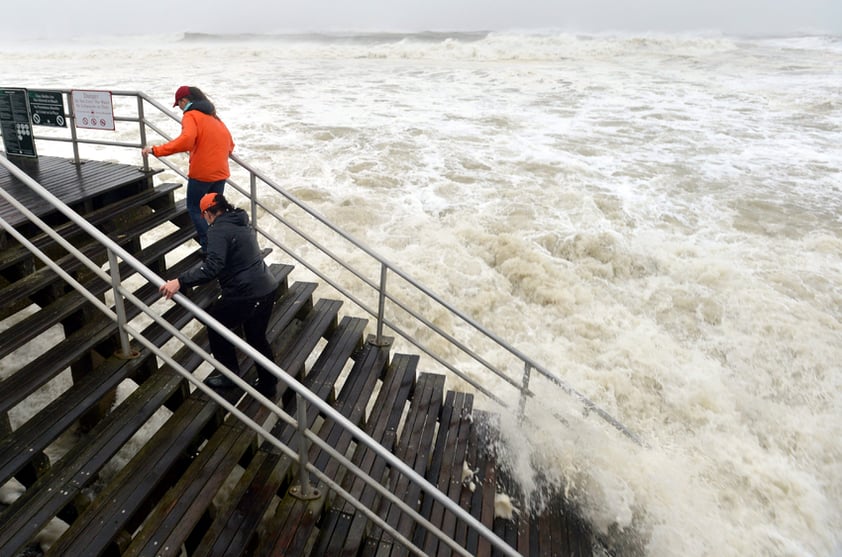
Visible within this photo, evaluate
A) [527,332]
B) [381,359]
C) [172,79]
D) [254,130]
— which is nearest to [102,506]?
[381,359]

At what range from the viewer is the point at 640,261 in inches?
357

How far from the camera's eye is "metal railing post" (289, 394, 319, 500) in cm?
279

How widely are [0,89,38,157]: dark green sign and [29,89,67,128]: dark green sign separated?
8 centimetres

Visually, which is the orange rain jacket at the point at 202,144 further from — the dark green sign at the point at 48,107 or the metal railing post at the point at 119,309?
the dark green sign at the point at 48,107

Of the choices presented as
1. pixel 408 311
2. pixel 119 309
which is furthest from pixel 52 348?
pixel 408 311

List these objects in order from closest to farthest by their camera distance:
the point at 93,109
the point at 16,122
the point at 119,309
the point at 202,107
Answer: the point at 119,309
the point at 202,107
the point at 93,109
the point at 16,122

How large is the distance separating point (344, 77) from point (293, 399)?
27.5m

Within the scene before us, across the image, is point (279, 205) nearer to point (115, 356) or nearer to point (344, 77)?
point (115, 356)

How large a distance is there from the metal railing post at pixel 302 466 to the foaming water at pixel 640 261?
1.93 metres

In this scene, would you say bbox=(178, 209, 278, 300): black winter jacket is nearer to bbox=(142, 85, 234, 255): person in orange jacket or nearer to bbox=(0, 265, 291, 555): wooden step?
bbox=(0, 265, 291, 555): wooden step

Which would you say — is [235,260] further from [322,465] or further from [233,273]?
[322,465]

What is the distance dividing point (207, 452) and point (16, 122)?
481cm

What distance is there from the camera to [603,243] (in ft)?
31.0

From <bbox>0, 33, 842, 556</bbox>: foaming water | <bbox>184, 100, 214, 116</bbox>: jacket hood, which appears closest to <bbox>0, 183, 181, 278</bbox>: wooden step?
<bbox>184, 100, 214, 116</bbox>: jacket hood
